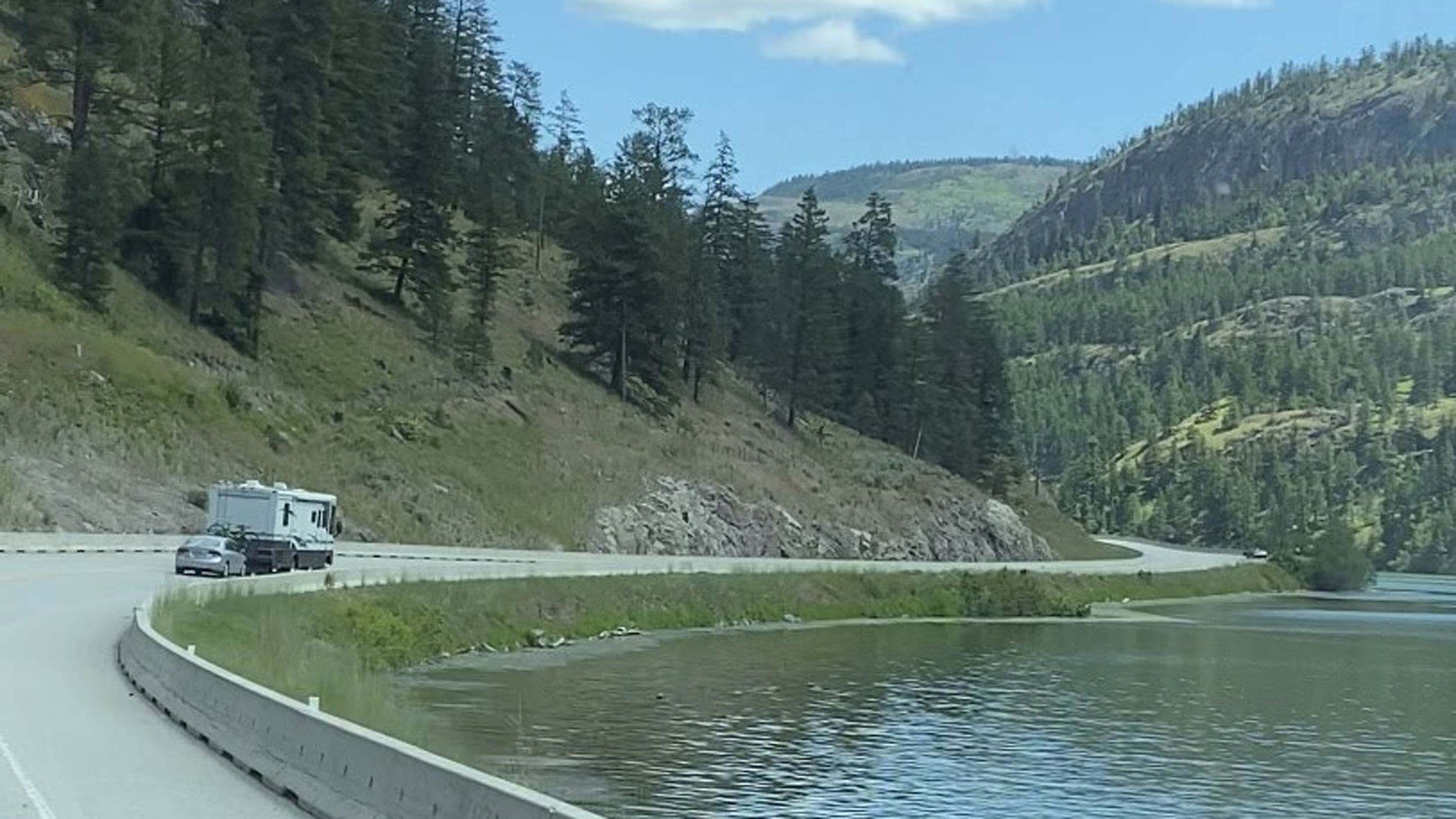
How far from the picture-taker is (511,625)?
5188 centimetres

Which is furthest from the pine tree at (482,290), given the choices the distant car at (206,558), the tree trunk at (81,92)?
the distant car at (206,558)

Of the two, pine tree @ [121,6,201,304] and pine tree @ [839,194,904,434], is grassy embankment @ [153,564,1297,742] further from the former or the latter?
pine tree @ [839,194,904,434]

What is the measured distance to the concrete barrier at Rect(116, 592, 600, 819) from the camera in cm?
1230

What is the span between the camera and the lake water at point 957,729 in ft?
91.4

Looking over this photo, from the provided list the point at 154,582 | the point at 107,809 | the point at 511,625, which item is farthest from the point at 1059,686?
the point at 107,809

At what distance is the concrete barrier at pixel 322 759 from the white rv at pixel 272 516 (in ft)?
95.8

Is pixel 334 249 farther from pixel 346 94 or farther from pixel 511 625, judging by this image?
pixel 511 625

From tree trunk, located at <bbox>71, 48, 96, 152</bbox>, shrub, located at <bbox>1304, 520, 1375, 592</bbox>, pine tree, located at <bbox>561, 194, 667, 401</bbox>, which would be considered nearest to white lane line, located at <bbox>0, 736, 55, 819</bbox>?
tree trunk, located at <bbox>71, 48, 96, 152</bbox>

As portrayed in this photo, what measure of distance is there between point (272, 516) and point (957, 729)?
81.3 ft

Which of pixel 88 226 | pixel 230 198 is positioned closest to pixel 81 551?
pixel 88 226

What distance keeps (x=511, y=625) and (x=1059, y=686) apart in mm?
15638

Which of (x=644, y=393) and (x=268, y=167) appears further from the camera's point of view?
(x=644, y=393)

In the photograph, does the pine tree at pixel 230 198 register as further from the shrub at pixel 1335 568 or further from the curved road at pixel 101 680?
the shrub at pixel 1335 568

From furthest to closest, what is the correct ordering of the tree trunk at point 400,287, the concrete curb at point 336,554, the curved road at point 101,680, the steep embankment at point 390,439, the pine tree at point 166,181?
1. the tree trunk at point 400,287
2. the pine tree at point 166,181
3. the steep embankment at point 390,439
4. the concrete curb at point 336,554
5. the curved road at point 101,680
